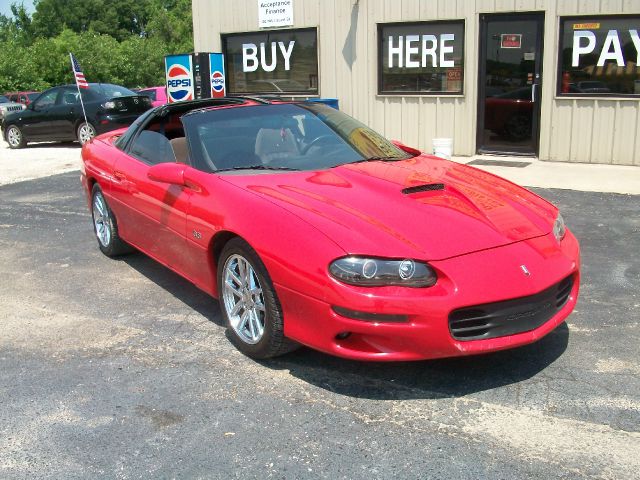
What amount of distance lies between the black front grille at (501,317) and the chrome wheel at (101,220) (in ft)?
12.1

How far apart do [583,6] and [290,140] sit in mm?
7501

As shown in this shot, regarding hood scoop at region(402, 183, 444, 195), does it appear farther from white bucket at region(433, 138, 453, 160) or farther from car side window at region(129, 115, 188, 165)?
white bucket at region(433, 138, 453, 160)

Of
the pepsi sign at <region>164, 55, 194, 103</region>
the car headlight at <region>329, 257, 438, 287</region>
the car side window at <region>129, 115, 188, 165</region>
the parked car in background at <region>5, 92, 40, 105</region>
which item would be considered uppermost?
the pepsi sign at <region>164, 55, 194, 103</region>

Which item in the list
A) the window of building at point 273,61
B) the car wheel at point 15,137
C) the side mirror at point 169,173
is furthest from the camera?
the car wheel at point 15,137

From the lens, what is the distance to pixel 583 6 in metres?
10.3

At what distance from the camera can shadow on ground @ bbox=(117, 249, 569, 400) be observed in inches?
137

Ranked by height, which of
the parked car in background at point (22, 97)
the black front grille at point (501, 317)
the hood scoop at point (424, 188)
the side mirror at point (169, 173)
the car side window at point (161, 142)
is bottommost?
the black front grille at point (501, 317)

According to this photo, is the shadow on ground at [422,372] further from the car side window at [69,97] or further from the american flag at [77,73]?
the car side window at [69,97]

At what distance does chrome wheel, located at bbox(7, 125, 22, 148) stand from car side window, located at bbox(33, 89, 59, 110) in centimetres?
75

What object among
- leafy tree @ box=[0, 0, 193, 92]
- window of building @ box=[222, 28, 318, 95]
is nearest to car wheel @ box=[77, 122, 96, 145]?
window of building @ box=[222, 28, 318, 95]

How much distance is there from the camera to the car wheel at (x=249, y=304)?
3.62m

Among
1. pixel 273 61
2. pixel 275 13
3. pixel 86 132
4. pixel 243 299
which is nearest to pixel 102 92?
pixel 86 132

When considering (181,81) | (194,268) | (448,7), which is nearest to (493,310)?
(194,268)

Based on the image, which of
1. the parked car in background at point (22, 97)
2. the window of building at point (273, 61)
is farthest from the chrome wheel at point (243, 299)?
the parked car in background at point (22, 97)
